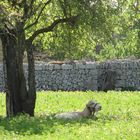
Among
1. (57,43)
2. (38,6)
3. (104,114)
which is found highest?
(38,6)

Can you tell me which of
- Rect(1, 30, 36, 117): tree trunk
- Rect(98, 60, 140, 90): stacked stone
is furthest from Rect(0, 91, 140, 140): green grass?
Rect(98, 60, 140, 90): stacked stone

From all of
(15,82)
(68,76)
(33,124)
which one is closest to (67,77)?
(68,76)

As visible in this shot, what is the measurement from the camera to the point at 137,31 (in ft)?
106

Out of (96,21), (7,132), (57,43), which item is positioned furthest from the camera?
(57,43)

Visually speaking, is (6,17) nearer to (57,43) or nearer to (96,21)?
(96,21)

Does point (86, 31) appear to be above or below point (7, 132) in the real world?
above

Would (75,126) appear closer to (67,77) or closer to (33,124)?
(33,124)

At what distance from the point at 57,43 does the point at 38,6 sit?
242 cm

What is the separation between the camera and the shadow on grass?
11.1 meters

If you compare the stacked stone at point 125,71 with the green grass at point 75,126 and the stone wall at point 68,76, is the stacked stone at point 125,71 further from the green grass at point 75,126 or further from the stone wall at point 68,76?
the green grass at point 75,126

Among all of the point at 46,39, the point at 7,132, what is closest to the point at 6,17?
the point at 7,132

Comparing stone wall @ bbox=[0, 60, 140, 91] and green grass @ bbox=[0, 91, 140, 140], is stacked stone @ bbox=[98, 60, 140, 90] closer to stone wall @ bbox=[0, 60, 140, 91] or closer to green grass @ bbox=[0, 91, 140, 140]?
stone wall @ bbox=[0, 60, 140, 91]

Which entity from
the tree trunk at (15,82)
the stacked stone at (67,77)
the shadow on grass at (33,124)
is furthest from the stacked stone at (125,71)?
the shadow on grass at (33,124)

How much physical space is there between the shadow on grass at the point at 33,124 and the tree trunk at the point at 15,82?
189cm
